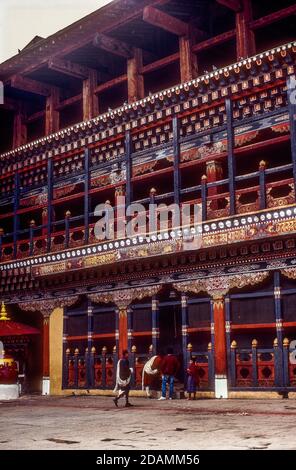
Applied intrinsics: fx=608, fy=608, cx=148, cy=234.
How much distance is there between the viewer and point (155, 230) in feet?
51.0

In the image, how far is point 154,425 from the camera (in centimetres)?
905

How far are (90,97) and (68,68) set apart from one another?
1097 millimetres

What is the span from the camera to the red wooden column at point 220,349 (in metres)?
14.0

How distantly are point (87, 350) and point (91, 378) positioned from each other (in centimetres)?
79

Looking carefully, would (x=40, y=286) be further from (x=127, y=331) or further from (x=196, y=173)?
(x=196, y=173)

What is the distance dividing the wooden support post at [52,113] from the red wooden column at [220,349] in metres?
8.87

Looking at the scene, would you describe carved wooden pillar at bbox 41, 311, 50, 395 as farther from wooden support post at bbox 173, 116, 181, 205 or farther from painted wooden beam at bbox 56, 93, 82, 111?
painted wooden beam at bbox 56, 93, 82, 111

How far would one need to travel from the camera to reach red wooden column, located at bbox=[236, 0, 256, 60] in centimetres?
1505

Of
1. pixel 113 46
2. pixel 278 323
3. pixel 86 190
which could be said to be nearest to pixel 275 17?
pixel 113 46

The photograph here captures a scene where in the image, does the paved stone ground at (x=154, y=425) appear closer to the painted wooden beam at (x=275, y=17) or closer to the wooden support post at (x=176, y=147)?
the wooden support post at (x=176, y=147)

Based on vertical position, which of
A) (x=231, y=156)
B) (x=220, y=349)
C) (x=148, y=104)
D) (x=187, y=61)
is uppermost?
(x=187, y=61)

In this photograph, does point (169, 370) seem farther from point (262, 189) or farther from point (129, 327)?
point (262, 189)

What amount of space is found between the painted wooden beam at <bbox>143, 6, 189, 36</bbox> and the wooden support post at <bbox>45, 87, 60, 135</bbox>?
530cm
